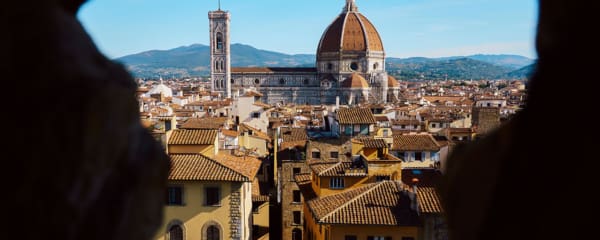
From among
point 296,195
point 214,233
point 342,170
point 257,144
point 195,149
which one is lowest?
point 296,195

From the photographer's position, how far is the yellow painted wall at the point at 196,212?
1703 cm

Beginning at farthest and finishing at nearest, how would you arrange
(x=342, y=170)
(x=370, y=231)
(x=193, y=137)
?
1. (x=342, y=170)
2. (x=193, y=137)
3. (x=370, y=231)

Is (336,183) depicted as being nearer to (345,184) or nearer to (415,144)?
(345,184)

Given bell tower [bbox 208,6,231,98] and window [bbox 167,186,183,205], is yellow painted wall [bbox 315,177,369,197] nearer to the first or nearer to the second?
window [bbox 167,186,183,205]

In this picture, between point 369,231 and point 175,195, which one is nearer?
point 369,231

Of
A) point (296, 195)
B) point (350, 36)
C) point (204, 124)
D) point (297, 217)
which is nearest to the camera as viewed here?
point (296, 195)

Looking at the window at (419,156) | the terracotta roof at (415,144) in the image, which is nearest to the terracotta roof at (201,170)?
the terracotta roof at (415,144)

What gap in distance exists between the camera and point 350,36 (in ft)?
453

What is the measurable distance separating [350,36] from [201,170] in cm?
12336

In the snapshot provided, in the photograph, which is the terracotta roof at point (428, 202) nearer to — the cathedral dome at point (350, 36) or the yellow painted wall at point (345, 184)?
the yellow painted wall at point (345, 184)

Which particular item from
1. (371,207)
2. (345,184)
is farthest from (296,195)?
(371,207)

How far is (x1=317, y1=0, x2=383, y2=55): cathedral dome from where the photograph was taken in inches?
5349

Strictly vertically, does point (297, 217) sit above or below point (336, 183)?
below

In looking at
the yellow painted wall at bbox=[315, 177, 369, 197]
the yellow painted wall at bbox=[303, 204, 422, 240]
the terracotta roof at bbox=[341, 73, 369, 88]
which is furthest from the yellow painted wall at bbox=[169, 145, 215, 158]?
the terracotta roof at bbox=[341, 73, 369, 88]
